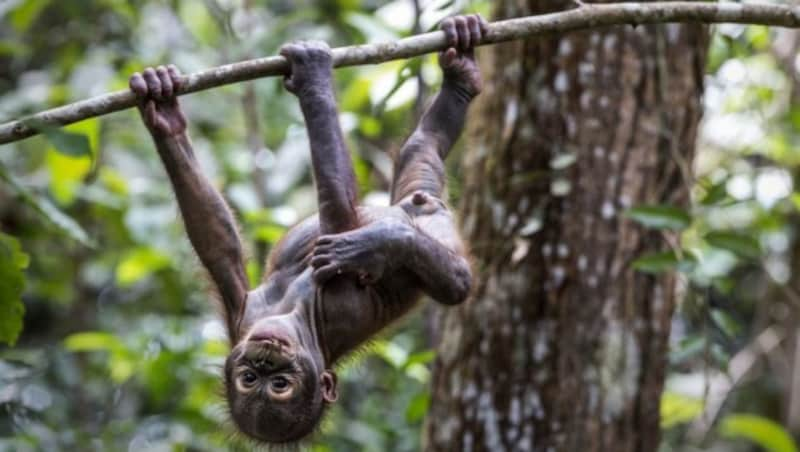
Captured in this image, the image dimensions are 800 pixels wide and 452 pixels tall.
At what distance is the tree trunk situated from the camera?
5449 millimetres

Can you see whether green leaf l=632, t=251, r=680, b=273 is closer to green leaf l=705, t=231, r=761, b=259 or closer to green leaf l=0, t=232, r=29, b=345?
green leaf l=705, t=231, r=761, b=259

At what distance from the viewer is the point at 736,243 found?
17.5 feet

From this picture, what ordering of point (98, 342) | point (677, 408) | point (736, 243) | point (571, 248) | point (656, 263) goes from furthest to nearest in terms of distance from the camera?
point (677, 408)
point (98, 342)
point (571, 248)
point (736, 243)
point (656, 263)

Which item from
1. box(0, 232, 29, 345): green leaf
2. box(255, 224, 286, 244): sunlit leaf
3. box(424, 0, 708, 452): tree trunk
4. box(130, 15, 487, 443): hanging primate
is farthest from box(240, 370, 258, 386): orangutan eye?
box(255, 224, 286, 244): sunlit leaf

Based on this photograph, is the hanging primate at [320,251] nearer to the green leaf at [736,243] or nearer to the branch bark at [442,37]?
the branch bark at [442,37]

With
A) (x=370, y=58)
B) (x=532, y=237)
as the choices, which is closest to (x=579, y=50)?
(x=532, y=237)

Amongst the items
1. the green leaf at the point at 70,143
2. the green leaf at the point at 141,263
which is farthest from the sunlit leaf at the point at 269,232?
the green leaf at the point at 70,143

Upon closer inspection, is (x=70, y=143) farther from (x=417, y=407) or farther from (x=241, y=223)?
(x=241, y=223)

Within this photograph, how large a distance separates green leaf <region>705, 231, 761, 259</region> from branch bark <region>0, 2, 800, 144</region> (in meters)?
1.20

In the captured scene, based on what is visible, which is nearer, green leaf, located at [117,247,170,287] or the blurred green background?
the blurred green background

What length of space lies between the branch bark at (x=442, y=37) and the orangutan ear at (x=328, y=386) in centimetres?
125

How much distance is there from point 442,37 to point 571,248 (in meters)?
1.44

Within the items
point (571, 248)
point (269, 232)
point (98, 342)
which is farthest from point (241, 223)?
point (571, 248)

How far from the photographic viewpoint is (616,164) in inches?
222
